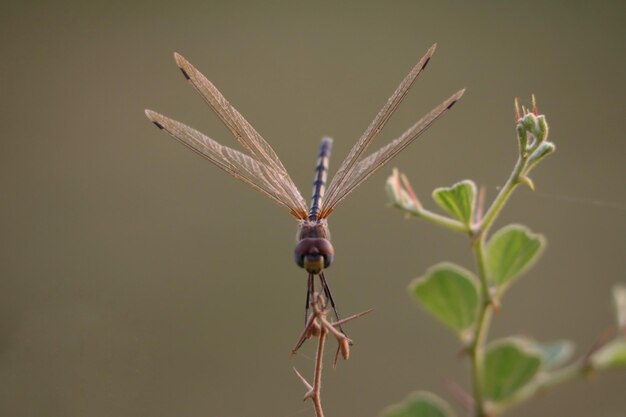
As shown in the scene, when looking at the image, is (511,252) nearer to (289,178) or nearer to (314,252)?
(314,252)

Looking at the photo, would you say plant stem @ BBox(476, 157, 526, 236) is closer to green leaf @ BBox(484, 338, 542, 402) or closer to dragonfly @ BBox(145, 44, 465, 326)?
green leaf @ BBox(484, 338, 542, 402)

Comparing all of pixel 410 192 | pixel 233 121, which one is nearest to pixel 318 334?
pixel 410 192

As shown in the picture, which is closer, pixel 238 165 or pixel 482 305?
pixel 482 305

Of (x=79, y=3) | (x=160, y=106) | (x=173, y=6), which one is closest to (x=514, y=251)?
(x=160, y=106)

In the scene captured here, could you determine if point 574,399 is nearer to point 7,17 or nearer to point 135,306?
point 135,306

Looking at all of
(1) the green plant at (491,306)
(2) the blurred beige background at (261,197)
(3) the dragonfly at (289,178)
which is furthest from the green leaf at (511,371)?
(2) the blurred beige background at (261,197)

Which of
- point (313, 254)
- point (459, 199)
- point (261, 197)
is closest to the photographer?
point (459, 199)
